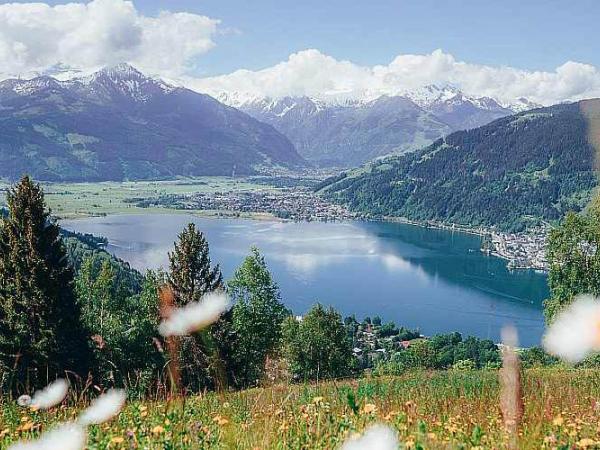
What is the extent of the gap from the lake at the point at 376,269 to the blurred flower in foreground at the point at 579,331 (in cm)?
4519

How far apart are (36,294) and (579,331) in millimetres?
14767

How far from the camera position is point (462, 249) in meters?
110

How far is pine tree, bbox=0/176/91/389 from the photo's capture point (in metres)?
13.9

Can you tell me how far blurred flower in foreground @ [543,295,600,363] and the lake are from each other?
148 feet

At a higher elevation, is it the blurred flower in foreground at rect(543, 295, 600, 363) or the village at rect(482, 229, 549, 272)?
the blurred flower in foreground at rect(543, 295, 600, 363)

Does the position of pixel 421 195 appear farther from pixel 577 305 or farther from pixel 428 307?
pixel 577 305

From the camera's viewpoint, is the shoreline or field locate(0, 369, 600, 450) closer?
field locate(0, 369, 600, 450)

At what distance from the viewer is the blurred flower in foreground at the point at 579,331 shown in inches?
43.6

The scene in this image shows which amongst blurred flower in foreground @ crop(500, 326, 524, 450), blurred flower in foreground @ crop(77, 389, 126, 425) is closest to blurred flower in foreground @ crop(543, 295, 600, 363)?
blurred flower in foreground @ crop(500, 326, 524, 450)

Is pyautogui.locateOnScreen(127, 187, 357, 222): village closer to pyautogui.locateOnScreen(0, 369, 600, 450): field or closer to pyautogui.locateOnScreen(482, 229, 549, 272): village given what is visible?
pyautogui.locateOnScreen(482, 229, 549, 272): village

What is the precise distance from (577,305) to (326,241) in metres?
108

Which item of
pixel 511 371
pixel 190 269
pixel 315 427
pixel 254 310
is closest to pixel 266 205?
pixel 254 310

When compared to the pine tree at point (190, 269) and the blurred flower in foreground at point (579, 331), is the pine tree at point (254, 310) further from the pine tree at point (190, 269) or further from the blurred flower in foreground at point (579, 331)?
the blurred flower in foreground at point (579, 331)

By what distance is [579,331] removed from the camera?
3.67 ft
